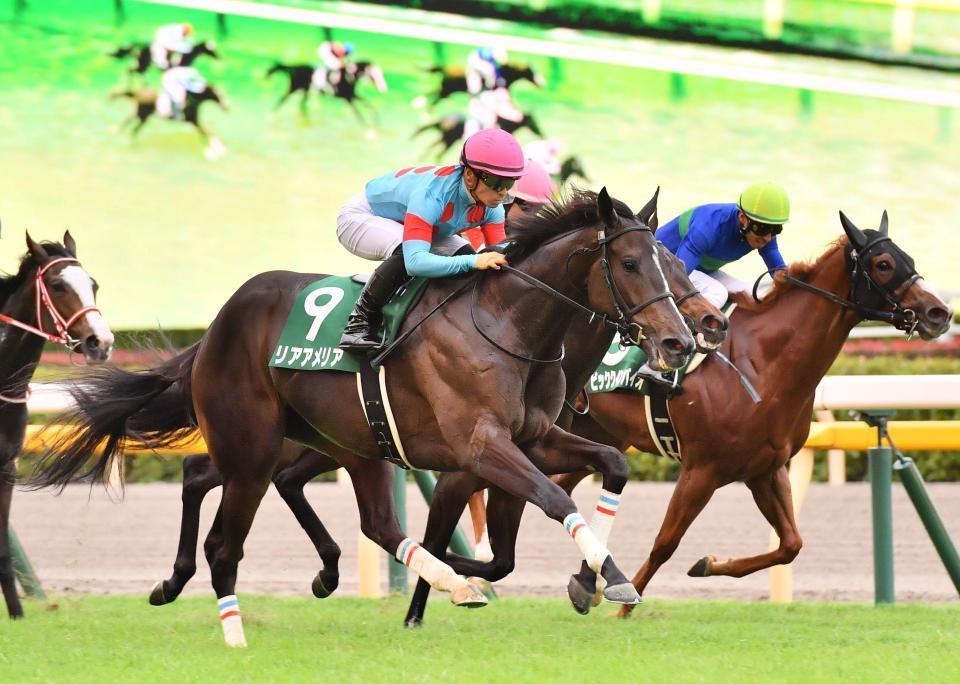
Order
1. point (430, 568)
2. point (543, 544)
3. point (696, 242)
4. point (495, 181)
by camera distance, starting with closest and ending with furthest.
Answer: point (430, 568), point (495, 181), point (696, 242), point (543, 544)

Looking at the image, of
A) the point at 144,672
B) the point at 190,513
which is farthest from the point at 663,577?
the point at 144,672

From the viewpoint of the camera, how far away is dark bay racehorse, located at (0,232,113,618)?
5.91 metres

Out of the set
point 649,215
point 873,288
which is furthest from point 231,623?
point 873,288

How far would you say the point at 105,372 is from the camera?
5.75 metres

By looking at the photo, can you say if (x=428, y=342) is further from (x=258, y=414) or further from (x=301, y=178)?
(x=301, y=178)

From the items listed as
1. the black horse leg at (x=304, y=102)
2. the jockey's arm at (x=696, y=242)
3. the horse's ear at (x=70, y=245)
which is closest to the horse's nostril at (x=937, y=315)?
the jockey's arm at (x=696, y=242)

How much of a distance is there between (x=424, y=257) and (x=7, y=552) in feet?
7.22

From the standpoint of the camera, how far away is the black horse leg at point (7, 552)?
18.5 ft

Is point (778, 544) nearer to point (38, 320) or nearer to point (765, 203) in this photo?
point (765, 203)

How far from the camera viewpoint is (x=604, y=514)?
4848 millimetres

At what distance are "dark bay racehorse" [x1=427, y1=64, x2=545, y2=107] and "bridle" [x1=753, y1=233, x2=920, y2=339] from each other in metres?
9.16

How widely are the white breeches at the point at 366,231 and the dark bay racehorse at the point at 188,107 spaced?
9.87 meters

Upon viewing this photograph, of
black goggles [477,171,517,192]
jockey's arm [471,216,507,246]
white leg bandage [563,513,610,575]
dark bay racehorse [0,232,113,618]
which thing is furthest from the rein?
dark bay racehorse [0,232,113,618]

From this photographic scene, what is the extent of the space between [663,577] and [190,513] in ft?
8.30
